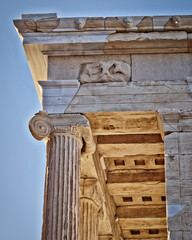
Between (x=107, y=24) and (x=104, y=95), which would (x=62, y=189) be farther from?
(x=107, y=24)

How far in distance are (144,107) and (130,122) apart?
807 mm

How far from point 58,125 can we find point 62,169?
1.53 m

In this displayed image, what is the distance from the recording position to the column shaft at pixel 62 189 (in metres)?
22.7

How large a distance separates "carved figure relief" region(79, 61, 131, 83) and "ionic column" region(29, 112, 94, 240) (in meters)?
1.52

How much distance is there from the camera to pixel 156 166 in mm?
29891

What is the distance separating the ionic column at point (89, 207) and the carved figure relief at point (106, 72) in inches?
182

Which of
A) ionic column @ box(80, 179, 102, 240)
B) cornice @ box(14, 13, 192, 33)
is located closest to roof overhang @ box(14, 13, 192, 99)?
cornice @ box(14, 13, 192, 33)

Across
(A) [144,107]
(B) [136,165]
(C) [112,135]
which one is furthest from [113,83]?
(B) [136,165]

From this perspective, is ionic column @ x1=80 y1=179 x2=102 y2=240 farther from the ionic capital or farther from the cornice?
the cornice

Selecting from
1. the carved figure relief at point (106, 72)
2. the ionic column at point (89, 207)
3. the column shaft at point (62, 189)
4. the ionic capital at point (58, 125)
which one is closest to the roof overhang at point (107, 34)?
the carved figure relief at point (106, 72)

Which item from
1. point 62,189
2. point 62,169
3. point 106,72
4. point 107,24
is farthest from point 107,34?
point 62,189

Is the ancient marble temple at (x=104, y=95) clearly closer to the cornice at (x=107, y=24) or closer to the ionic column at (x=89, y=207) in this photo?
the cornice at (x=107, y=24)

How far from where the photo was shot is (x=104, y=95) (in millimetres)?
24656

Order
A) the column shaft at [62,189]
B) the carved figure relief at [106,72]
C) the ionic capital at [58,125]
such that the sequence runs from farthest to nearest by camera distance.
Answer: the carved figure relief at [106,72], the ionic capital at [58,125], the column shaft at [62,189]
